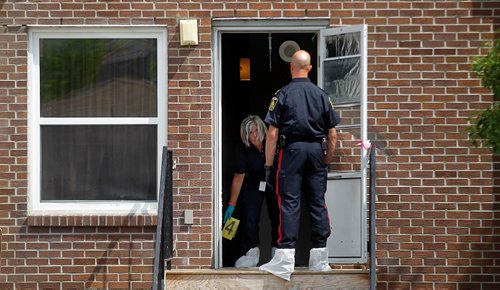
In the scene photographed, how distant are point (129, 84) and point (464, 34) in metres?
3.09

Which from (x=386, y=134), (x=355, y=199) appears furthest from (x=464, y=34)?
(x=355, y=199)

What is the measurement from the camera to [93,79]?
10969mm

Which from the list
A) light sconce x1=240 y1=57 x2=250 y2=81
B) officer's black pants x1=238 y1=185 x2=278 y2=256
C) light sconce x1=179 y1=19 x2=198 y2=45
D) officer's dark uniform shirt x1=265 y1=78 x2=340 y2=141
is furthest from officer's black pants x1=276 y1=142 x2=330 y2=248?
light sconce x1=240 y1=57 x2=250 y2=81

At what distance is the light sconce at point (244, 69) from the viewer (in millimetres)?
12880

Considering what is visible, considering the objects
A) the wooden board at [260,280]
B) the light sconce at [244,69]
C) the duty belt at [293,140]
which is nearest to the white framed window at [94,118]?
the wooden board at [260,280]

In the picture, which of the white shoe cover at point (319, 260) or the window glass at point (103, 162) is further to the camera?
the window glass at point (103, 162)

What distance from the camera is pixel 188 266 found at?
10703 mm

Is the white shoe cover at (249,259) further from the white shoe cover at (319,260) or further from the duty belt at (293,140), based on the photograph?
the duty belt at (293,140)

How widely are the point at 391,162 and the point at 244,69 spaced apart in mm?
2751

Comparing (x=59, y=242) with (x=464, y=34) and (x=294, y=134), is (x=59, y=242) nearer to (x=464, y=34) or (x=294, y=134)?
(x=294, y=134)

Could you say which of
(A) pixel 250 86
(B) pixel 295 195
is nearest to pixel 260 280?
(B) pixel 295 195

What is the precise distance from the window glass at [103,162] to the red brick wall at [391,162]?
13.2 inches

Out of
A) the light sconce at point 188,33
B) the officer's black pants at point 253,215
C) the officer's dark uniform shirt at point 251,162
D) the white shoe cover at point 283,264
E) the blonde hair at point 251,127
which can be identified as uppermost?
the light sconce at point 188,33

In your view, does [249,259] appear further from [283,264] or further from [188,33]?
[188,33]
